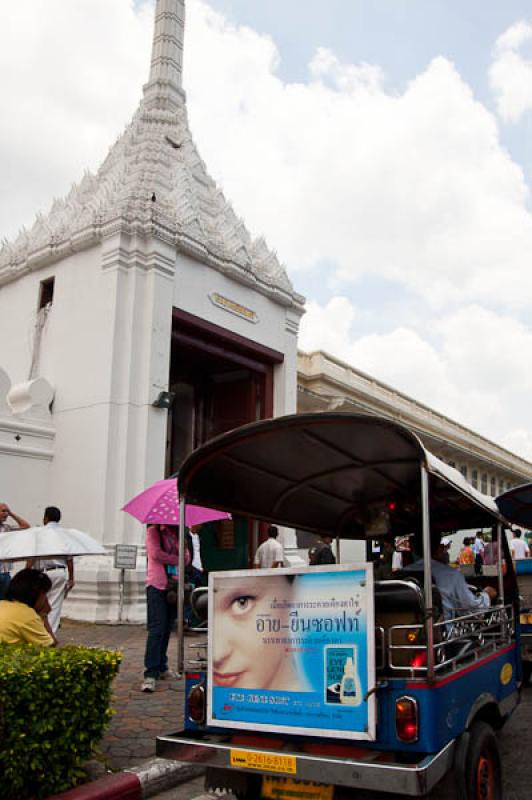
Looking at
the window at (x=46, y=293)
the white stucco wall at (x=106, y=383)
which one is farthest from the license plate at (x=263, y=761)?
the window at (x=46, y=293)

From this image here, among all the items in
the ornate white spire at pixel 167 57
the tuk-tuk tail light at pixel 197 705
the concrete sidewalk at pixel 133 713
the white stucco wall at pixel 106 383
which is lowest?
the concrete sidewalk at pixel 133 713

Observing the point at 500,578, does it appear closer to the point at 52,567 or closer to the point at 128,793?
the point at 128,793

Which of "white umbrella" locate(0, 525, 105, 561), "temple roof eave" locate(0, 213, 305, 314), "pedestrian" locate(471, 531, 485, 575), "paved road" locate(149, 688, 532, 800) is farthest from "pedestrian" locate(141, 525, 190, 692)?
"pedestrian" locate(471, 531, 485, 575)

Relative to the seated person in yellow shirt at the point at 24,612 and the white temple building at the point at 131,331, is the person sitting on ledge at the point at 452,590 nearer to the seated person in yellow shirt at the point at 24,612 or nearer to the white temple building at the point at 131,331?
the seated person in yellow shirt at the point at 24,612

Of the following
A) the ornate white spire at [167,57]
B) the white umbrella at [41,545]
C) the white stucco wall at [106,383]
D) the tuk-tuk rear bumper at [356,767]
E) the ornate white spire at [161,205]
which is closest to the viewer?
the tuk-tuk rear bumper at [356,767]

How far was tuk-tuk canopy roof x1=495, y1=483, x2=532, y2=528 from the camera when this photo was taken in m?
8.59

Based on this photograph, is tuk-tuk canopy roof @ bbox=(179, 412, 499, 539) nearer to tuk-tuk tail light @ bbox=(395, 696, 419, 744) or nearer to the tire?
tuk-tuk tail light @ bbox=(395, 696, 419, 744)

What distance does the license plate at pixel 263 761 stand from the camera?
337cm

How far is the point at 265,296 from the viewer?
14.7 meters

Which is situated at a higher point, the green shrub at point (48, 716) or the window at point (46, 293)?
the window at point (46, 293)

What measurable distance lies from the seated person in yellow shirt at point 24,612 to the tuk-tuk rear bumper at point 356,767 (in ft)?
4.75

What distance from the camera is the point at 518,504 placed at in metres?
9.04

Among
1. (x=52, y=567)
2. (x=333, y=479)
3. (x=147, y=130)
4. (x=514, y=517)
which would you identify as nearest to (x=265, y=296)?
(x=147, y=130)

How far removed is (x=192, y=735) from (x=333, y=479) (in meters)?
2.06
